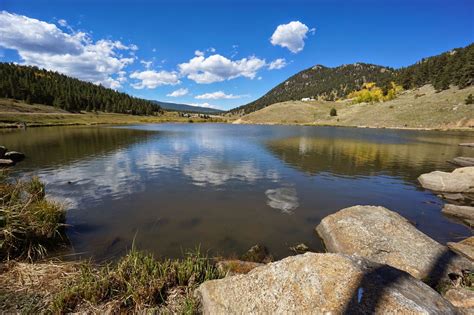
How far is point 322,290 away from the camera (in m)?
4.02

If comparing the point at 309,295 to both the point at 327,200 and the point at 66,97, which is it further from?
the point at 66,97

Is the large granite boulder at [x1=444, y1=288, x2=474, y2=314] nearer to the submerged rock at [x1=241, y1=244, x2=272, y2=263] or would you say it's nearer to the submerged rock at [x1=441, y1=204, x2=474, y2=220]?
the submerged rock at [x1=241, y1=244, x2=272, y2=263]

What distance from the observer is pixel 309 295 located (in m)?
4.03

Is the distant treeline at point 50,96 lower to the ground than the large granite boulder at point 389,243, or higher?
higher

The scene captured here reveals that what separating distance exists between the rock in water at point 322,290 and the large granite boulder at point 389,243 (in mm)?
4626

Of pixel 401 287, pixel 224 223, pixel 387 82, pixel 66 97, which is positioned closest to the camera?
pixel 401 287

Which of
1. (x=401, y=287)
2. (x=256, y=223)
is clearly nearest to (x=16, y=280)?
(x=401, y=287)

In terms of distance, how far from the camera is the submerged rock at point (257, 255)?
9328 mm

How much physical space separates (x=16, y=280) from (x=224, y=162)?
2430 centimetres

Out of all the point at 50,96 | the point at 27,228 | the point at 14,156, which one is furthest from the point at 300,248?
the point at 50,96

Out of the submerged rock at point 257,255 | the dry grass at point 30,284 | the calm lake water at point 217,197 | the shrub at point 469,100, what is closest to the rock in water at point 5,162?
the calm lake water at point 217,197

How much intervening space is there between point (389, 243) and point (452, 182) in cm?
1510

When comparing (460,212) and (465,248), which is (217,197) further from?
(460,212)

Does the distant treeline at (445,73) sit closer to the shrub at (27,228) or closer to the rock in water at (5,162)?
the shrub at (27,228)
